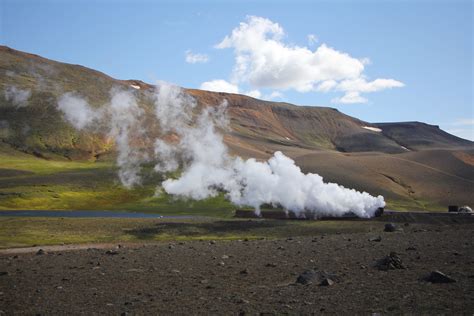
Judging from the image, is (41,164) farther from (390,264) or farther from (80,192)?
(390,264)

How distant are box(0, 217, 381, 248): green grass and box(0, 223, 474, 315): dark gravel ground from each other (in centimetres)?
1461

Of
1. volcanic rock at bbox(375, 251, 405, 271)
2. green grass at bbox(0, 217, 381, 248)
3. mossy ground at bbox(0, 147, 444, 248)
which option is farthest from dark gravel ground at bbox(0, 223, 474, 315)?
mossy ground at bbox(0, 147, 444, 248)

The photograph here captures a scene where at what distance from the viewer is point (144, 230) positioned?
60.0m

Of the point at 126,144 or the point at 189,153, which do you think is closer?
the point at 189,153

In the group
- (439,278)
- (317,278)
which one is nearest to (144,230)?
(317,278)

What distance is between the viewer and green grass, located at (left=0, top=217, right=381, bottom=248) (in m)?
54.4

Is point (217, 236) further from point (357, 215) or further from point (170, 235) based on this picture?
point (357, 215)

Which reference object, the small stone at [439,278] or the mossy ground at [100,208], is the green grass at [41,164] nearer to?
the mossy ground at [100,208]

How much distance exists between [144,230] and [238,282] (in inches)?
1423

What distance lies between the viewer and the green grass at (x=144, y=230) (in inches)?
2143

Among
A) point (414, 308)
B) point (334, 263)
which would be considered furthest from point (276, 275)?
point (414, 308)

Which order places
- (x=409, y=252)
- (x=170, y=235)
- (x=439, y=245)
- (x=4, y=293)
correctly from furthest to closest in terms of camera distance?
(x=170, y=235) < (x=439, y=245) < (x=409, y=252) < (x=4, y=293)

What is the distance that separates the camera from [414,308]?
18094 millimetres

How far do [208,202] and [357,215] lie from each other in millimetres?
40462
